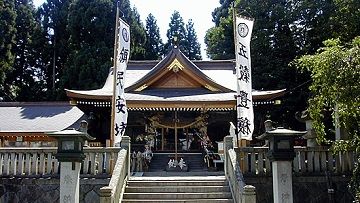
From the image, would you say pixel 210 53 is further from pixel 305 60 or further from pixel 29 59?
pixel 305 60

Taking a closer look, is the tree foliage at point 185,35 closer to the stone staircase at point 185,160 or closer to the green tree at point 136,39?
the green tree at point 136,39

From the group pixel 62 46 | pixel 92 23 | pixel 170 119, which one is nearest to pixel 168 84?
pixel 170 119

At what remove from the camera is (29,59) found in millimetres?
36219

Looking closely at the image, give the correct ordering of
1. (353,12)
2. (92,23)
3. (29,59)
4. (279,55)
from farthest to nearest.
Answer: (29,59) < (92,23) < (279,55) < (353,12)

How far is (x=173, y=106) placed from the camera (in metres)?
17.4

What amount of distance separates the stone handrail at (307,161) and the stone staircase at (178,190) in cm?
86

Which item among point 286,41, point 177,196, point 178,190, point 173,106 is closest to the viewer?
point 177,196

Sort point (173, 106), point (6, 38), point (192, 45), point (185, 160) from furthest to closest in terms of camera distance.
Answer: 1. point (192, 45)
2. point (6, 38)
3. point (185, 160)
4. point (173, 106)

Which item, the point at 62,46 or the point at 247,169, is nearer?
the point at 247,169

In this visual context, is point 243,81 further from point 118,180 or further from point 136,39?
point 136,39

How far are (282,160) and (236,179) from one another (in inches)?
77.2

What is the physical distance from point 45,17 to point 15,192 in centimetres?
2911

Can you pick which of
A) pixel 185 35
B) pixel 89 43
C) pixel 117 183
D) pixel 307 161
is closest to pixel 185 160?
pixel 307 161

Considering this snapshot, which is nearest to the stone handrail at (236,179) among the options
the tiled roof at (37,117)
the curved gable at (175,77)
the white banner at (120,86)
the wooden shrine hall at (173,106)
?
the white banner at (120,86)
